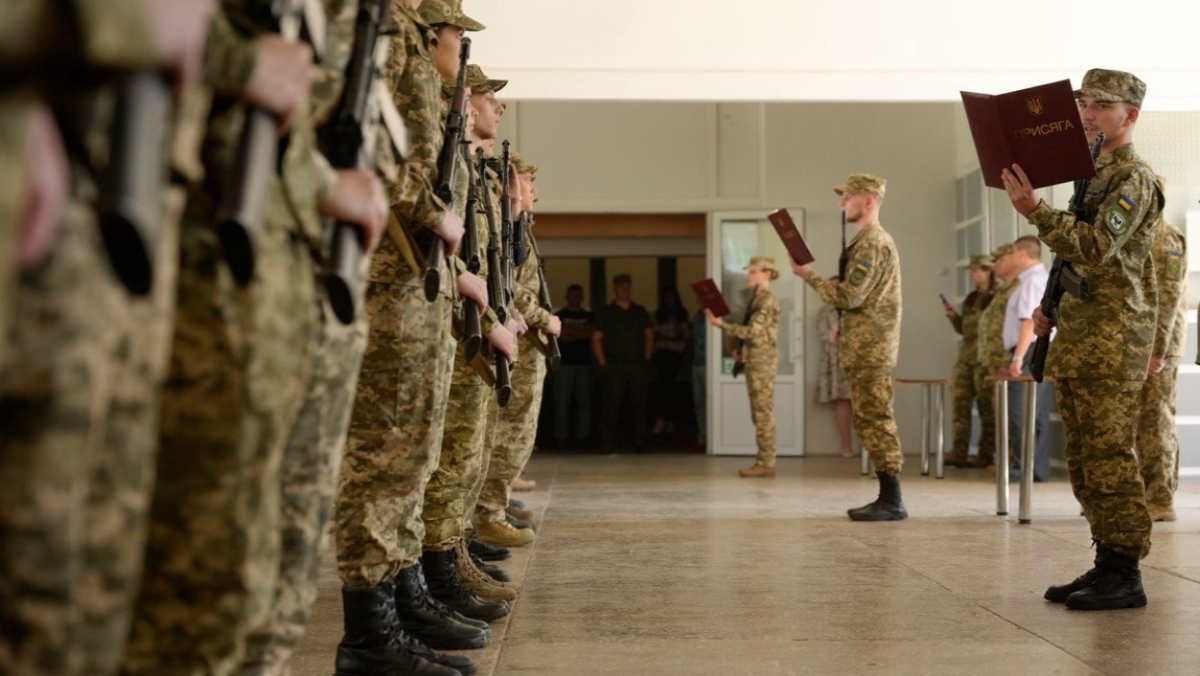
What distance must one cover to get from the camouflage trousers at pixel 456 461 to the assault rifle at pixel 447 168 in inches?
30.6

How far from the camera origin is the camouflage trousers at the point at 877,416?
636 cm

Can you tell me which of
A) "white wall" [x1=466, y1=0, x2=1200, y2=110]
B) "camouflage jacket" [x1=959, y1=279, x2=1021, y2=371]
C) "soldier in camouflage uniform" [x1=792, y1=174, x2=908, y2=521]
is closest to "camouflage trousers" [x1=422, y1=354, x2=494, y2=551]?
"soldier in camouflage uniform" [x1=792, y1=174, x2=908, y2=521]

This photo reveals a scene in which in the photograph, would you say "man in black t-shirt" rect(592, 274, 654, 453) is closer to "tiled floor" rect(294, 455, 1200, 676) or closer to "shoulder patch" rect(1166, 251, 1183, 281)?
"tiled floor" rect(294, 455, 1200, 676)

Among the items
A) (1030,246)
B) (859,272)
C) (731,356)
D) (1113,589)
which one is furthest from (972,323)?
(1113,589)

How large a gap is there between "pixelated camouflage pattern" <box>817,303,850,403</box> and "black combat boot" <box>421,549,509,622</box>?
8.42 metres

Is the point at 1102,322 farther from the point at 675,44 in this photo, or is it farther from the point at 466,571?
the point at 675,44

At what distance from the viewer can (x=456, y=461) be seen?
11.6 ft

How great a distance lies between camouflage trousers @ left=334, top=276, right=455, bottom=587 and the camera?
8.53ft

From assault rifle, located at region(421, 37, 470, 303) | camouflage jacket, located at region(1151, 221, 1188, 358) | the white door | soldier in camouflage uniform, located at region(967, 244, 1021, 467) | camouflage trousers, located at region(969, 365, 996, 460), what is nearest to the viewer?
assault rifle, located at region(421, 37, 470, 303)

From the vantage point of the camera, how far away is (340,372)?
167 centimetres

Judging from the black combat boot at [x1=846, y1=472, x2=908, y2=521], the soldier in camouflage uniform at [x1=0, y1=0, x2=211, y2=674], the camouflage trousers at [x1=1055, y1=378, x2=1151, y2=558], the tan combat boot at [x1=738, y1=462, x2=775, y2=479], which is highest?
the soldier in camouflage uniform at [x1=0, y1=0, x2=211, y2=674]

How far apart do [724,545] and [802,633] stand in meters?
1.88

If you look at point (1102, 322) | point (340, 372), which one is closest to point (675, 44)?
point (1102, 322)

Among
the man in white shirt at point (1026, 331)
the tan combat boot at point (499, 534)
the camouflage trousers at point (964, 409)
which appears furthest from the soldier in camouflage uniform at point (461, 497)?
the camouflage trousers at point (964, 409)
